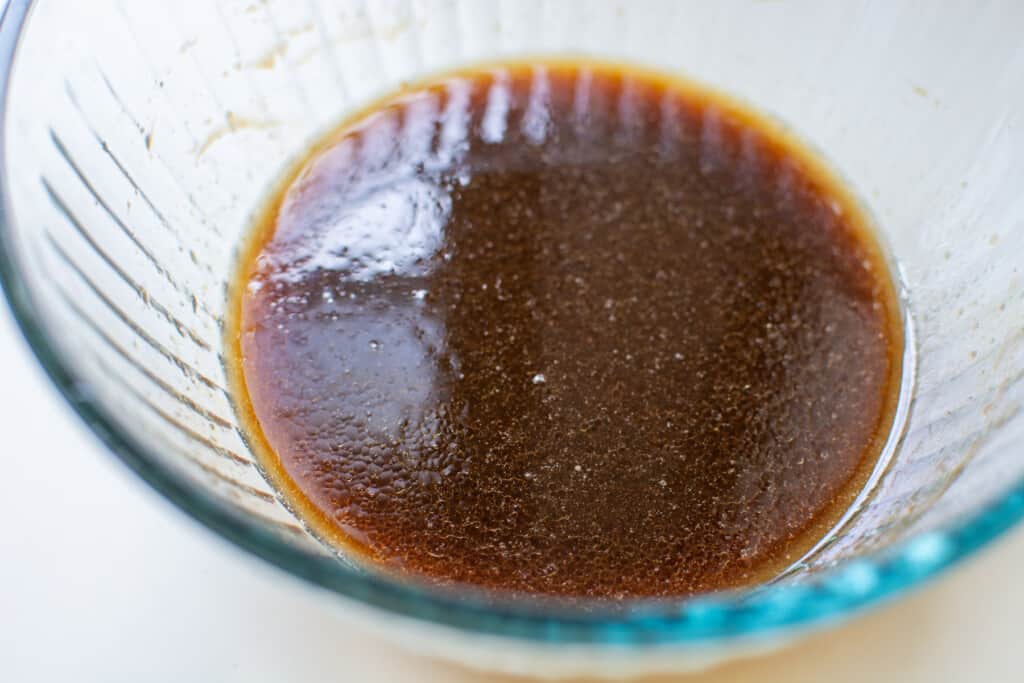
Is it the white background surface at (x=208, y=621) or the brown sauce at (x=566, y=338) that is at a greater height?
the brown sauce at (x=566, y=338)

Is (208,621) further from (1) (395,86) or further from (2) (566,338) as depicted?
(1) (395,86)

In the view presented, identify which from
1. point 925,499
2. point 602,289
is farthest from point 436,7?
point 925,499

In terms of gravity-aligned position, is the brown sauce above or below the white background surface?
above

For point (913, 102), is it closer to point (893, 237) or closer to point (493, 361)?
point (893, 237)

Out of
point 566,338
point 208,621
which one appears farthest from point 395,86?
point 208,621

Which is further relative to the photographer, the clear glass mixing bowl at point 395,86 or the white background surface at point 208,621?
the white background surface at point 208,621

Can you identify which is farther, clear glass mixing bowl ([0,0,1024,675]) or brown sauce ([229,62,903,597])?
brown sauce ([229,62,903,597])
